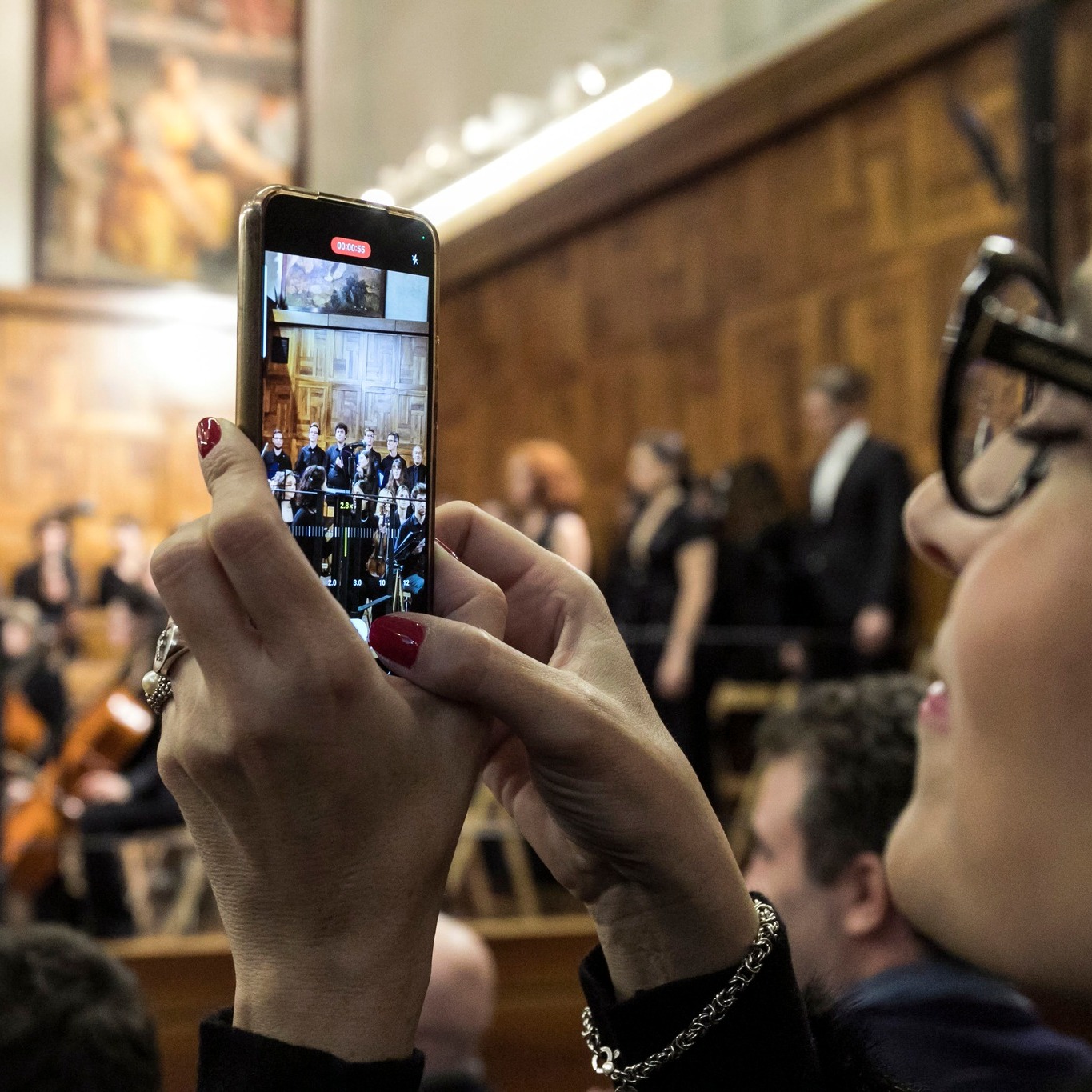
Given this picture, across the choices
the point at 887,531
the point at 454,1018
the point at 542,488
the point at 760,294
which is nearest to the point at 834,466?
the point at 887,531

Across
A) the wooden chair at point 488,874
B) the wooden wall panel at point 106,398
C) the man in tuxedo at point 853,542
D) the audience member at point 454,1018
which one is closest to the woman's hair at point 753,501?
the man in tuxedo at point 853,542

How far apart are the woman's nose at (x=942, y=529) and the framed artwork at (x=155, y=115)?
801 cm

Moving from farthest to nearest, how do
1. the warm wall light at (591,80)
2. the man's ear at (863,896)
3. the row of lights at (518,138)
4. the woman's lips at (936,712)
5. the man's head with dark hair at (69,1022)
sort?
the warm wall light at (591,80) < the row of lights at (518,138) < the man's ear at (863,896) < the man's head with dark hair at (69,1022) < the woman's lips at (936,712)

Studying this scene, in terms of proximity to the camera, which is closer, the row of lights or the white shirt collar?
the white shirt collar

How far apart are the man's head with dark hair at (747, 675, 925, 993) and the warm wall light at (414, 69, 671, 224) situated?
5318 millimetres

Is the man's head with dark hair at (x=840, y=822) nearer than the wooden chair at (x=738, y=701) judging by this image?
Yes

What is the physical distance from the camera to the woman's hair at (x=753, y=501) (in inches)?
230

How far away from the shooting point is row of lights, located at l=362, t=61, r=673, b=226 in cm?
695

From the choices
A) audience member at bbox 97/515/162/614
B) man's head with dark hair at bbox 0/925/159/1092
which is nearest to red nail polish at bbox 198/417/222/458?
man's head with dark hair at bbox 0/925/159/1092

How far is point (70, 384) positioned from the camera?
9.04m

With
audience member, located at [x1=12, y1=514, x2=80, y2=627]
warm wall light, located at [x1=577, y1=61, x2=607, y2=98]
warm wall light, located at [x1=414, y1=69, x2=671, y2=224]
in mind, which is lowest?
audience member, located at [x1=12, y1=514, x2=80, y2=627]

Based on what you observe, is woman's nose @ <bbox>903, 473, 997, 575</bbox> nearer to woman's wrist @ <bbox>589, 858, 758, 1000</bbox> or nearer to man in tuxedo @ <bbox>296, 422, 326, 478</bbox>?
woman's wrist @ <bbox>589, 858, 758, 1000</bbox>

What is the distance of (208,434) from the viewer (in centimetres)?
66

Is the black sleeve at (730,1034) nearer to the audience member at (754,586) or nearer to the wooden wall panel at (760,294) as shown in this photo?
the audience member at (754,586)
